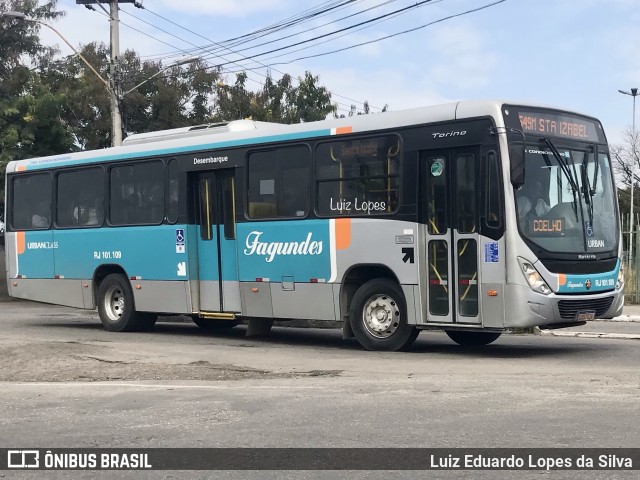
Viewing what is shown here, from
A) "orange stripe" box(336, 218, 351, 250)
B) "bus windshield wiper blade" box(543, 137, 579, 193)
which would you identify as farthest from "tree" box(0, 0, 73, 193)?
"bus windshield wiper blade" box(543, 137, 579, 193)

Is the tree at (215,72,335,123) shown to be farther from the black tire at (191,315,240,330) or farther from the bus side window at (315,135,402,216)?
the bus side window at (315,135,402,216)

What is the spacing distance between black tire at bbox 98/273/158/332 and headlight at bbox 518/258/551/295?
8074 mm

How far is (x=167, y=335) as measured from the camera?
17875 mm

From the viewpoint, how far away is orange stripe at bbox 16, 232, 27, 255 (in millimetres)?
19922

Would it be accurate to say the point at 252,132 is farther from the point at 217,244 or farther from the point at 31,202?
the point at 31,202

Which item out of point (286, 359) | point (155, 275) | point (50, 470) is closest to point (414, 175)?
point (286, 359)

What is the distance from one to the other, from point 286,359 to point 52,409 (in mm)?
4678

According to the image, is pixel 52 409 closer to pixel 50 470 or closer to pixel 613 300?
pixel 50 470

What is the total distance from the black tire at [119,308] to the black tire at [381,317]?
212 inches

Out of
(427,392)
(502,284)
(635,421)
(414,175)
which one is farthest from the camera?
(414,175)

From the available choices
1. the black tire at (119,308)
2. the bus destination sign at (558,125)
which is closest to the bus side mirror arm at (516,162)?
the bus destination sign at (558,125)

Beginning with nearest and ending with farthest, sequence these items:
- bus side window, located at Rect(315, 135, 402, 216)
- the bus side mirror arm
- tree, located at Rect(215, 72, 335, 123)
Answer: the bus side mirror arm < bus side window, located at Rect(315, 135, 402, 216) < tree, located at Rect(215, 72, 335, 123)

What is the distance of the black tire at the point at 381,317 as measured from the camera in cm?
1360

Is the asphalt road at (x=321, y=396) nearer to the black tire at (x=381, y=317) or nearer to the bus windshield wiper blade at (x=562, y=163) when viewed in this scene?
the black tire at (x=381, y=317)
